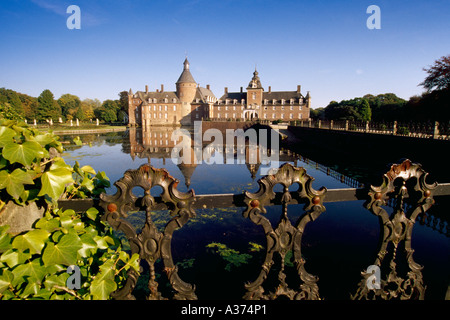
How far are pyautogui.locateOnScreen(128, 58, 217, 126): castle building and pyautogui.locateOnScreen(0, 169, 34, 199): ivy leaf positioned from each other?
2923 inches

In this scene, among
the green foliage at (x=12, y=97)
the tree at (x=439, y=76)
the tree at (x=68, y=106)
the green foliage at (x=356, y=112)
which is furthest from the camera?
the tree at (x=68, y=106)

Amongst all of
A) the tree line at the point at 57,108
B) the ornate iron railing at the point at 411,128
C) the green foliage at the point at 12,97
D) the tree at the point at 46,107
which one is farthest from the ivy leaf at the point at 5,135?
the green foliage at the point at 12,97

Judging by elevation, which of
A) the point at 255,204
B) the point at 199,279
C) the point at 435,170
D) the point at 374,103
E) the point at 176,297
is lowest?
the point at 199,279

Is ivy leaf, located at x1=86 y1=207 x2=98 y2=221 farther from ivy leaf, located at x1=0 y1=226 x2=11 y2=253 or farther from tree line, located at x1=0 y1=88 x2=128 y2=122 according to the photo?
tree line, located at x1=0 y1=88 x2=128 y2=122

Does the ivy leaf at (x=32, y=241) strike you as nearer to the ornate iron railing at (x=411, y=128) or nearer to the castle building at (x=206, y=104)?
the ornate iron railing at (x=411, y=128)

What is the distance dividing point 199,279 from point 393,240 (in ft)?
14.6

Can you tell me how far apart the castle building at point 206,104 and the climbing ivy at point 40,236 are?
67367 mm

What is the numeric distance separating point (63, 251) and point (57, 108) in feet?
293

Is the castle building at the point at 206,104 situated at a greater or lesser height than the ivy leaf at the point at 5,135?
greater

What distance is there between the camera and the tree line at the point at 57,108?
67.0m

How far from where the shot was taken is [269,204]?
161cm
